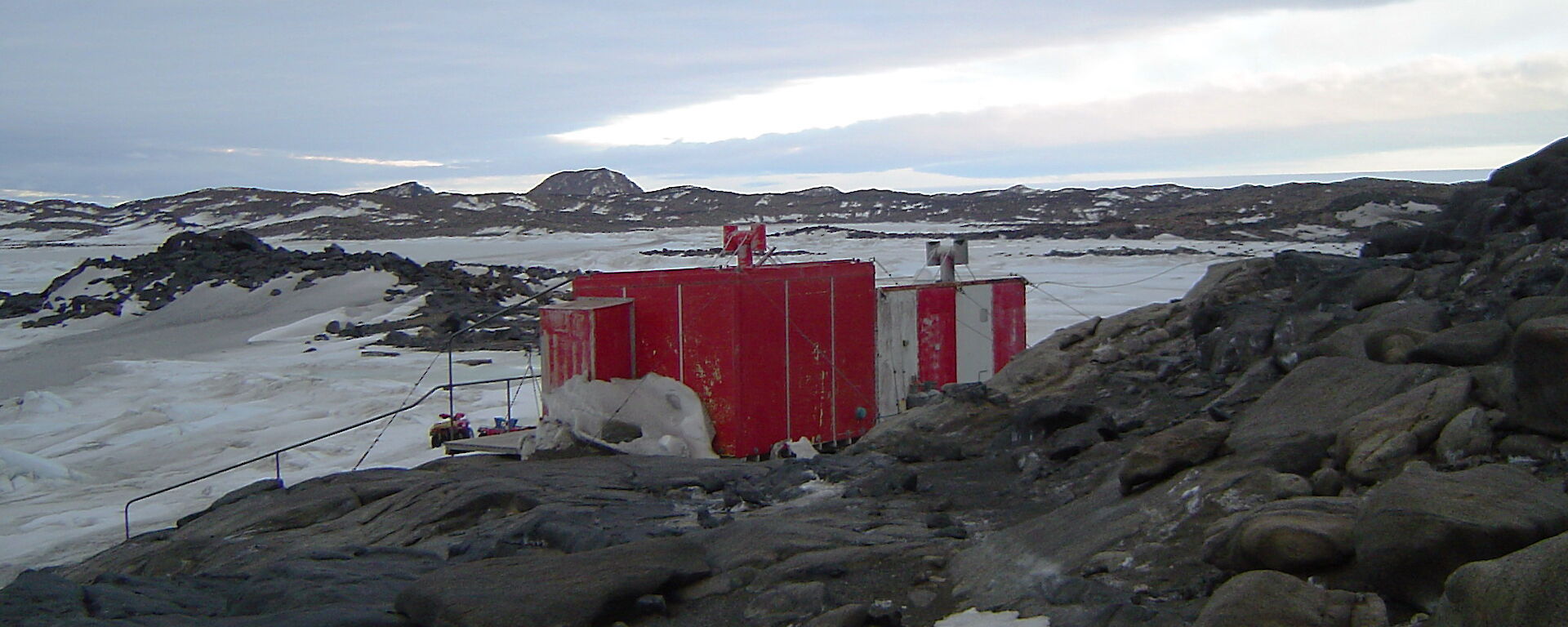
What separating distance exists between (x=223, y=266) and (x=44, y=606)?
104 ft

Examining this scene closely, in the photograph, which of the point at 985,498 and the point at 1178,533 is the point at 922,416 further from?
the point at 1178,533

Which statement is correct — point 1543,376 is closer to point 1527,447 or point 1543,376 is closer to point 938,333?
point 1527,447

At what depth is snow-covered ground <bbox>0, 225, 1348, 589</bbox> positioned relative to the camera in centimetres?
1267

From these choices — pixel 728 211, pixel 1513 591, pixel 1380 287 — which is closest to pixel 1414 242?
pixel 1380 287

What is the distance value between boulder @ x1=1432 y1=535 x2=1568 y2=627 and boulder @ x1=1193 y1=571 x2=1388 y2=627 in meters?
0.35

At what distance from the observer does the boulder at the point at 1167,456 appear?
5.78 metres

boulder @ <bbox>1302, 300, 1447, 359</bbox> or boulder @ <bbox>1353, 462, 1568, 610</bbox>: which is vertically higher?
boulder @ <bbox>1302, 300, 1447, 359</bbox>

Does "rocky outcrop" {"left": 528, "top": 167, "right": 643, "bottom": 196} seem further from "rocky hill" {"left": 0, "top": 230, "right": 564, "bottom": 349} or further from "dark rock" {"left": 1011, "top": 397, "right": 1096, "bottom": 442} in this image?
"dark rock" {"left": 1011, "top": 397, "right": 1096, "bottom": 442}

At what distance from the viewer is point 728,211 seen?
3841 inches

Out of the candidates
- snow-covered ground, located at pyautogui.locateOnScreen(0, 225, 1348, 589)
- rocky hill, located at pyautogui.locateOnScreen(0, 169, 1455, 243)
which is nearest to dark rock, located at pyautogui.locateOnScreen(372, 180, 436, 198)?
rocky hill, located at pyautogui.locateOnScreen(0, 169, 1455, 243)

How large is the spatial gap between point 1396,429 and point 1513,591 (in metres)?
2.36

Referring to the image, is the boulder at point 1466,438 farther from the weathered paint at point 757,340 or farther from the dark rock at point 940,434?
the weathered paint at point 757,340

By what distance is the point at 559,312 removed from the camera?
12.7 m

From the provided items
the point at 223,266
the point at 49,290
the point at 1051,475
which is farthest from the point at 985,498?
the point at 49,290
